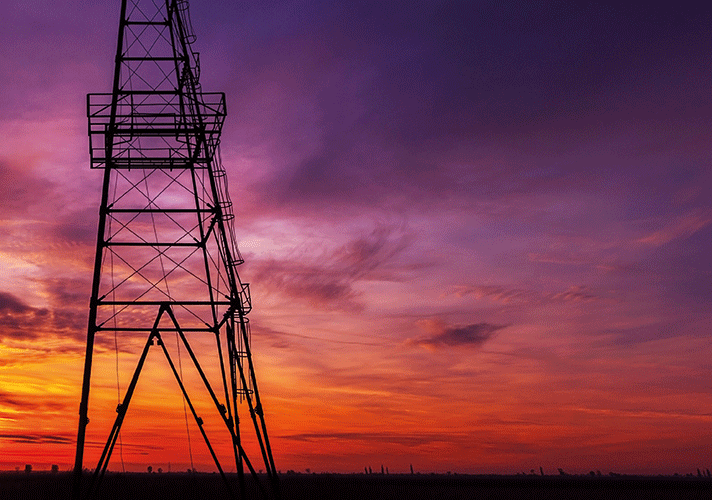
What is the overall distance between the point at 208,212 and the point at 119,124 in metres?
3.86

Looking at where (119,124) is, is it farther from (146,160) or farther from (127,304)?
(127,304)

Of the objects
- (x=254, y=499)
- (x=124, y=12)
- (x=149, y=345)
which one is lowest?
(x=254, y=499)

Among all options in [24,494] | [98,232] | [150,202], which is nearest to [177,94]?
[150,202]

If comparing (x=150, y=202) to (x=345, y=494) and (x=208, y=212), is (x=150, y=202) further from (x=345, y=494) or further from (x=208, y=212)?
(x=345, y=494)

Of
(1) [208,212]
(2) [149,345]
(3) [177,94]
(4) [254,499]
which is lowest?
(4) [254,499]

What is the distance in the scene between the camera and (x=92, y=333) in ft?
70.9

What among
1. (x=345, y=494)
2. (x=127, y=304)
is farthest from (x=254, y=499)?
(x=127, y=304)

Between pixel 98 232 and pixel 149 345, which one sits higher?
pixel 98 232

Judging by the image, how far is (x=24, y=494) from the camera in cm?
4709

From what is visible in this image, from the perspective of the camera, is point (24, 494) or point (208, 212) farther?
point (24, 494)

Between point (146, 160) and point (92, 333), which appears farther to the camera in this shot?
point (146, 160)

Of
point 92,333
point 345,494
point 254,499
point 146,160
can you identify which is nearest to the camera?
point 92,333

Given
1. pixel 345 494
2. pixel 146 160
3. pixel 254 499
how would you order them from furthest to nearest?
pixel 345 494
pixel 254 499
pixel 146 160

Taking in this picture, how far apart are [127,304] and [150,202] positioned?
3.26m
